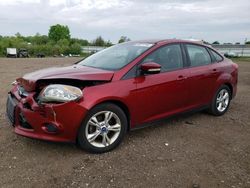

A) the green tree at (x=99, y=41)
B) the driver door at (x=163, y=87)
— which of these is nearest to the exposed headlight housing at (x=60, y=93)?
the driver door at (x=163, y=87)

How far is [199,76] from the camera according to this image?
Result: 16.4 ft

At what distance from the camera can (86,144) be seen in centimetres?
368

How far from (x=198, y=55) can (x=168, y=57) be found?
88 cm

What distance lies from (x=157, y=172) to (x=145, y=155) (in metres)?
0.47

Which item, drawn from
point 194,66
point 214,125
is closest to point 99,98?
point 194,66

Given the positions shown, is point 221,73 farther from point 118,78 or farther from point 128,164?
point 128,164

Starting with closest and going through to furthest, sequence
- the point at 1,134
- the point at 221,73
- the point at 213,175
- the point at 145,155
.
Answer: the point at 213,175 < the point at 145,155 < the point at 1,134 < the point at 221,73

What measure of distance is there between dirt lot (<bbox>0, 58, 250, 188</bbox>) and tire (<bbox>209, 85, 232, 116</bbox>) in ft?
2.57

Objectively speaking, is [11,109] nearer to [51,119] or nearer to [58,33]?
[51,119]

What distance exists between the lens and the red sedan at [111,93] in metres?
3.50

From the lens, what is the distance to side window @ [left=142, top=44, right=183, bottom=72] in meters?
4.44

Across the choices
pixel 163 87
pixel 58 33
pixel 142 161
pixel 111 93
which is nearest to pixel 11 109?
pixel 111 93

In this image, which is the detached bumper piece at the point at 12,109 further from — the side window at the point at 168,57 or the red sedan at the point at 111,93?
the side window at the point at 168,57

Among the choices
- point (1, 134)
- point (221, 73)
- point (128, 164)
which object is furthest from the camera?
point (221, 73)
